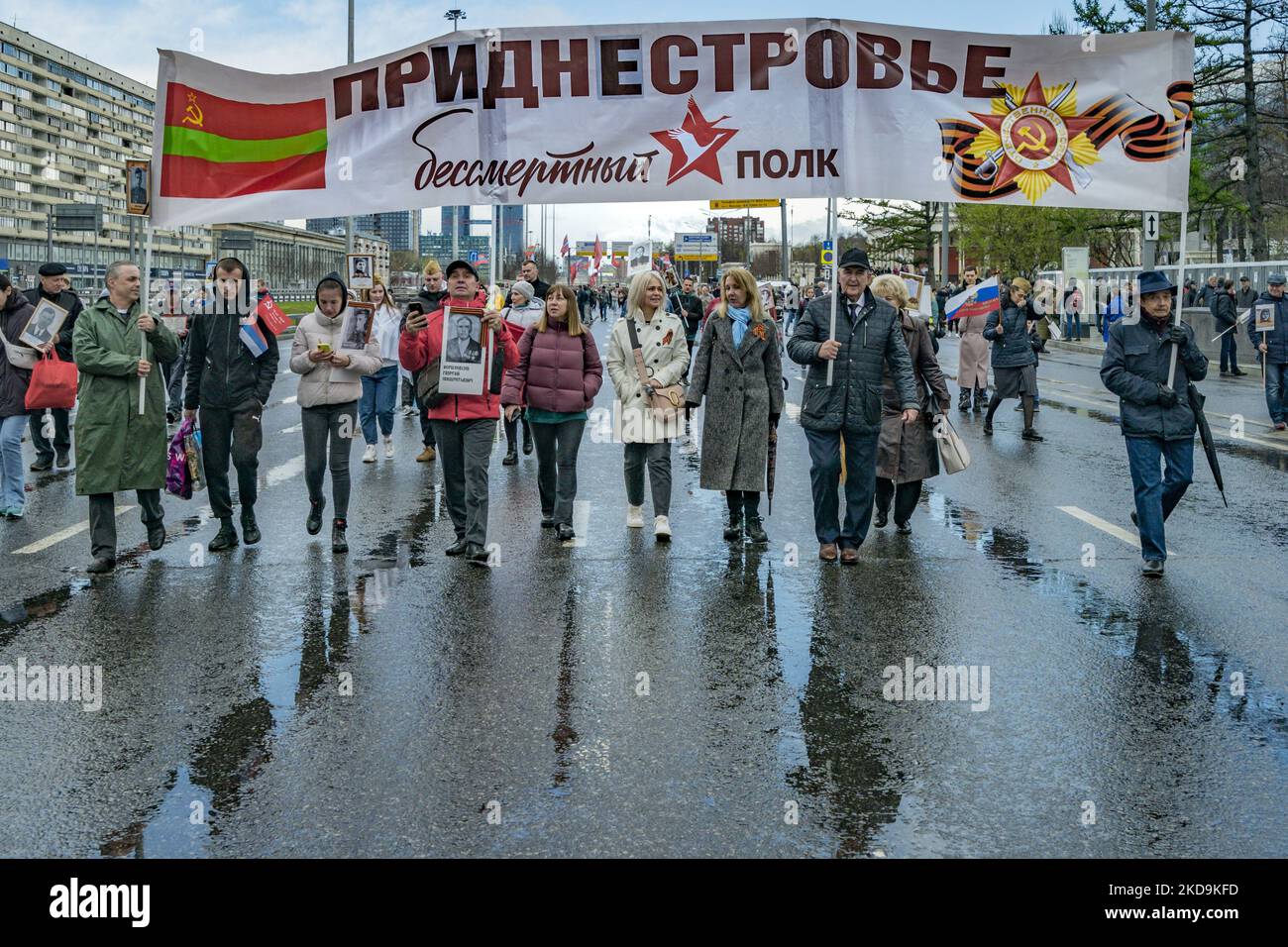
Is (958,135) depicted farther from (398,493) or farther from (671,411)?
(398,493)

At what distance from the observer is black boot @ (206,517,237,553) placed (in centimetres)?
933

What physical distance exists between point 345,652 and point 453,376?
9.08 feet

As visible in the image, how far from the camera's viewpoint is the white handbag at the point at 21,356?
11398mm

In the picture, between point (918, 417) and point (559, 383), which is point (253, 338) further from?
point (918, 417)

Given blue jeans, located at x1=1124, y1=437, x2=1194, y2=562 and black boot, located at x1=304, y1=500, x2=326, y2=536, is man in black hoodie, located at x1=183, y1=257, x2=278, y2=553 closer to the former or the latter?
black boot, located at x1=304, y1=500, x2=326, y2=536

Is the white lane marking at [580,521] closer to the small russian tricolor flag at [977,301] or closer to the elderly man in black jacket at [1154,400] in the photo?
the elderly man in black jacket at [1154,400]

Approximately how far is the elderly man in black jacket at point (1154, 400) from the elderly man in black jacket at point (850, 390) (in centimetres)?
132

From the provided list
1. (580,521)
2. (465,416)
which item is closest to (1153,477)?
(580,521)

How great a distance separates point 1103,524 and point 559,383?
13.9 feet

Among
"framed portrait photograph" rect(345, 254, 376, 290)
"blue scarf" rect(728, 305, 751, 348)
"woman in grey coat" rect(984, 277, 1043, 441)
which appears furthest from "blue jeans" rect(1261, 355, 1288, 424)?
"framed portrait photograph" rect(345, 254, 376, 290)

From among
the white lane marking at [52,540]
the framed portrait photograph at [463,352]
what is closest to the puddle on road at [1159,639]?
the framed portrait photograph at [463,352]

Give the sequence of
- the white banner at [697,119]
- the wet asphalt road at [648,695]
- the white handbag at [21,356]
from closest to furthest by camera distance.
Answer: the wet asphalt road at [648,695] → the white banner at [697,119] → the white handbag at [21,356]

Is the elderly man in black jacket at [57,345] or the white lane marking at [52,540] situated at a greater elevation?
the elderly man in black jacket at [57,345]
